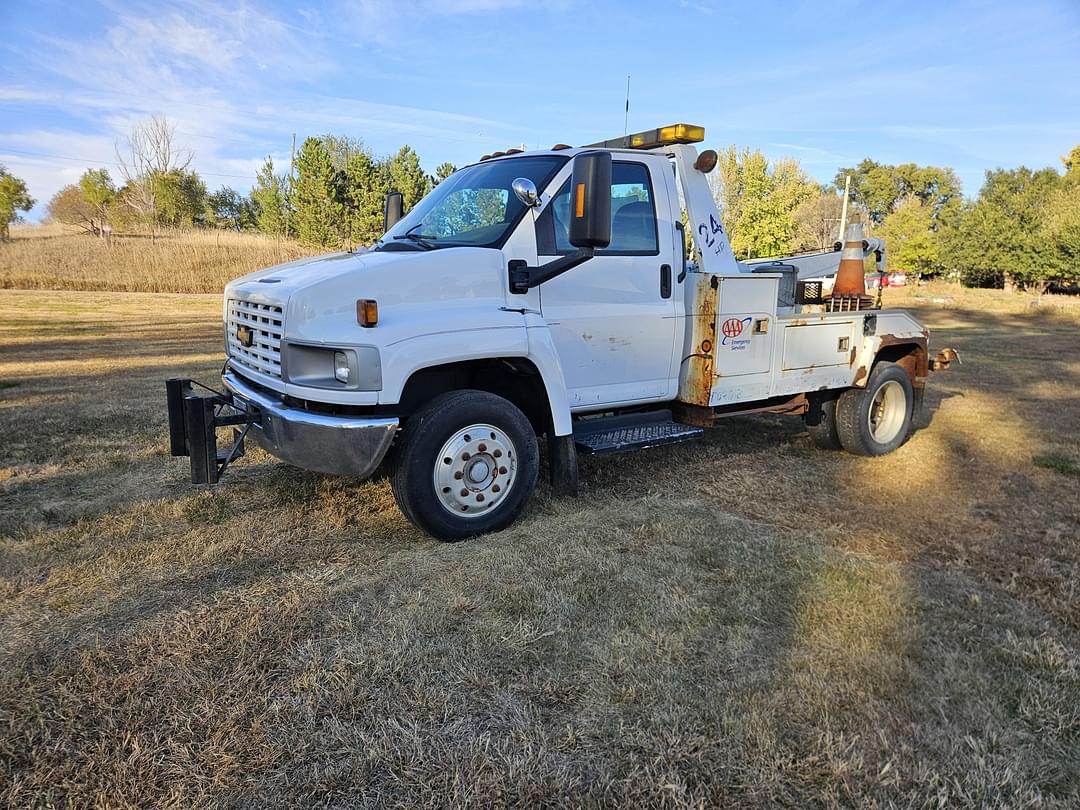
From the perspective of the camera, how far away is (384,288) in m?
3.89

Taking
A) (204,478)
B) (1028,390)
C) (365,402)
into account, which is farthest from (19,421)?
(1028,390)

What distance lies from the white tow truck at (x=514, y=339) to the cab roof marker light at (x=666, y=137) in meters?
0.01

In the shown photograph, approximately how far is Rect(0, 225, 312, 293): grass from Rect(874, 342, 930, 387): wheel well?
91.7ft

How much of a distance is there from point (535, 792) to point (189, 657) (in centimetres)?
155

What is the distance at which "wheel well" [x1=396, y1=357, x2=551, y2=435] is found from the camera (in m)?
4.23

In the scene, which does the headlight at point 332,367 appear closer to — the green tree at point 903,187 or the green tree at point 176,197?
the green tree at point 176,197

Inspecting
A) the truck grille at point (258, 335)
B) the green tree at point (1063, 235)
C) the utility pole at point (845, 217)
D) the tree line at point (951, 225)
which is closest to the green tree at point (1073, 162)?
the tree line at point (951, 225)

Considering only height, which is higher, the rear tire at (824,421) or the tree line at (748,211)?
the tree line at (748,211)

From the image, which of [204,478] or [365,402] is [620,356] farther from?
[204,478]

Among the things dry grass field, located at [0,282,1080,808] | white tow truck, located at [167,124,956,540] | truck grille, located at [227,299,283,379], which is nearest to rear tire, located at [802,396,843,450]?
white tow truck, located at [167,124,956,540]

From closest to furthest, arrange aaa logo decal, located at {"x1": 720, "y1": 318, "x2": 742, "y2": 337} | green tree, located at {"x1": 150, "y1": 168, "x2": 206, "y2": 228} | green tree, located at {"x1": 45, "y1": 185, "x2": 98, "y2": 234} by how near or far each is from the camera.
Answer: aaa logo decal, located at {"x1": 720, "y1": 318, "x2": 742, "y2": 337}, green tree, located at {"x1": 150, "y1": 168, "x2": 206, "y2": 228}, green tree, located at {"x1": 45, "y1": 185, "x2": 98, "y2": 234}

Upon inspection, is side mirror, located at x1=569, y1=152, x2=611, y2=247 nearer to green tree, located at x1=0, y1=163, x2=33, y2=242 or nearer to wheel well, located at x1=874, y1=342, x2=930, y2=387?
wheel well, located at x1=874, y1=342, x2=930, y2=387

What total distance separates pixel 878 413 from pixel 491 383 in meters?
4.00

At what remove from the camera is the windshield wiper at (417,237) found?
176 inches
